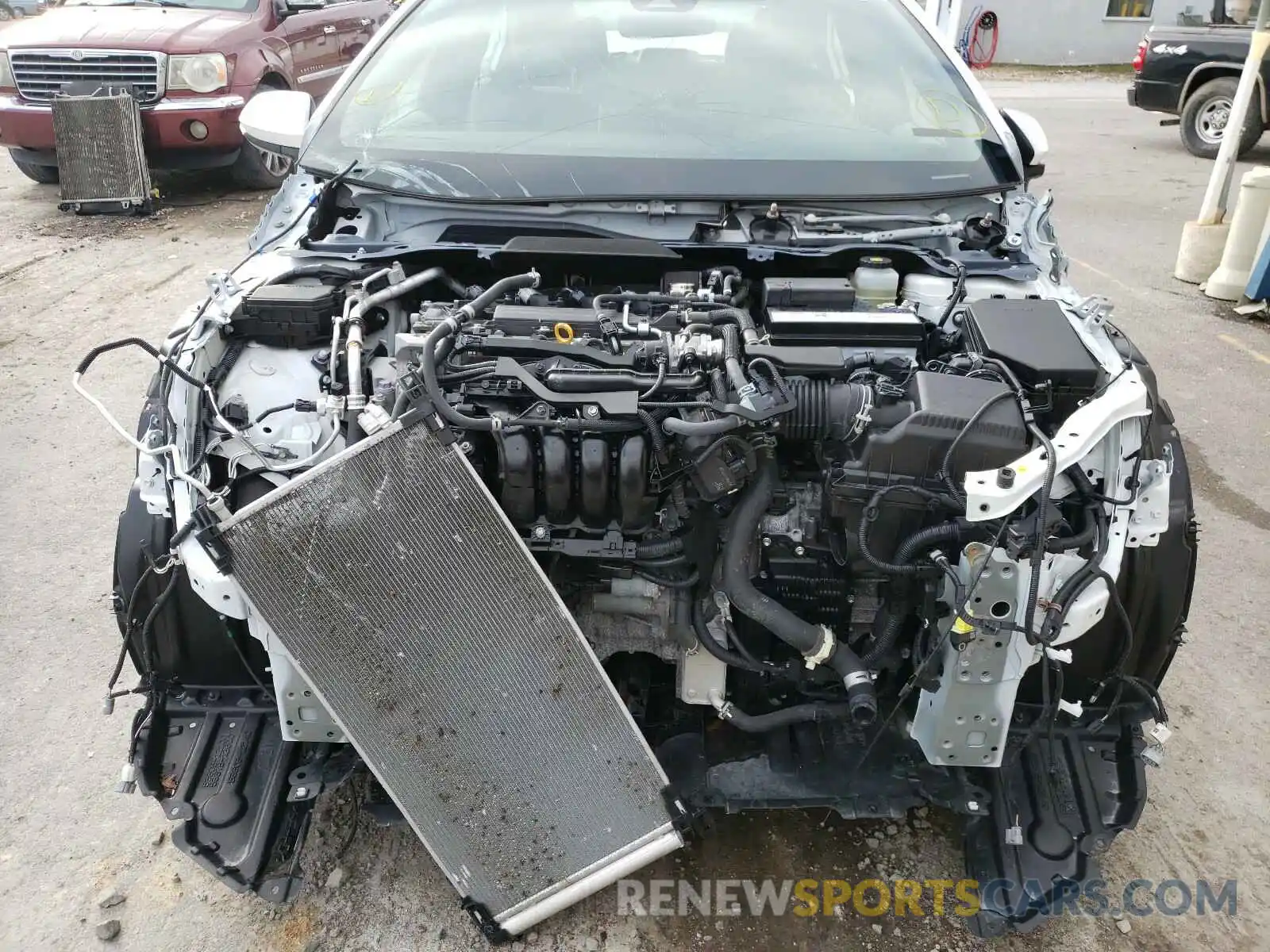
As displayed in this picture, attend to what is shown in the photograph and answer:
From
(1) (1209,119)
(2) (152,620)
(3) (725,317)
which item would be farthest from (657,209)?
(1) (1209,119)

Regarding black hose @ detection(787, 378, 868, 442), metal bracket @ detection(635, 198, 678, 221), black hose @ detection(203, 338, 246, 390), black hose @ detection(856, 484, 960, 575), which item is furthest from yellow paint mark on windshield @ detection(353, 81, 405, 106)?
black hose @ detection(856, 484, 960, 575)

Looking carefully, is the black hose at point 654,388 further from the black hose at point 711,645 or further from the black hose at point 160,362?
the black hose at point 160,362

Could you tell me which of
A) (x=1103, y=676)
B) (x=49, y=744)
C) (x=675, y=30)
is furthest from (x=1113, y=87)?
(x=49, y=744)

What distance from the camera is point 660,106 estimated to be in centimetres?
285

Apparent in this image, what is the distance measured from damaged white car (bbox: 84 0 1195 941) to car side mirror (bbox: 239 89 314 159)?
58 centimetres

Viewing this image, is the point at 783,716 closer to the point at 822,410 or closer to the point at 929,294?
the point at 822,410

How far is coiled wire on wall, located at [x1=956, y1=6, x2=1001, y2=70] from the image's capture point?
59.9ft

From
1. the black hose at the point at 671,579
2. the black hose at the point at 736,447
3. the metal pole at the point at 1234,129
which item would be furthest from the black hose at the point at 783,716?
the metal pole at the point at 1234,129

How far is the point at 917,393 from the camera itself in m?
1.82

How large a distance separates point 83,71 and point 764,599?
7.43 metres

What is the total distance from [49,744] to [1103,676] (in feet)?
9.10

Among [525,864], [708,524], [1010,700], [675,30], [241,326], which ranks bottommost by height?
[525,864]

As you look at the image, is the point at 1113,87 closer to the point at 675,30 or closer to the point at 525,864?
the point at 675,30

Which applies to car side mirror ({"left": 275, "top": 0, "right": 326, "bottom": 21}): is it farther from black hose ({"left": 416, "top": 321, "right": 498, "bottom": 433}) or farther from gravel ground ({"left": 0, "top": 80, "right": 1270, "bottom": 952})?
black hose ({"left": 416, "top": 321, "right": 498, "bottom": 433})
